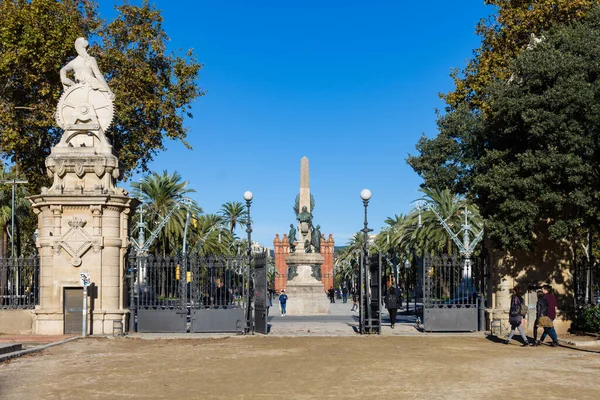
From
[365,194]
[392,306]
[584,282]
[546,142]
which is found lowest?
[392,306]

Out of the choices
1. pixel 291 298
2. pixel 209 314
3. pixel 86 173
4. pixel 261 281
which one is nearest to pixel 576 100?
pixel 261 281

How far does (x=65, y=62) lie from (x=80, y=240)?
451 inches

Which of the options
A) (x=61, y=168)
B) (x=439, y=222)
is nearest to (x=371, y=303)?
(x=61, y=168)

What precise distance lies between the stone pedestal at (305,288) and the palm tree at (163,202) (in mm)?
11755

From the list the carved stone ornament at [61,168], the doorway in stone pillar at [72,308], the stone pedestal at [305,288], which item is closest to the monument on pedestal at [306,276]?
the stone pedestal at [305,288]

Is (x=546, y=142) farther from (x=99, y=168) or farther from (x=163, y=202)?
(x=163, y=202)

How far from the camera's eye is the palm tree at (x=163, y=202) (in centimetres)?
5000

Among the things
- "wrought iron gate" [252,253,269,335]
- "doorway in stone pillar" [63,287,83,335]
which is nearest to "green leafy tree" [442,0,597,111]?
"wrought iron gate" [252,253,269,335]

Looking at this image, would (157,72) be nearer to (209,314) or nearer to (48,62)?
(48,62)

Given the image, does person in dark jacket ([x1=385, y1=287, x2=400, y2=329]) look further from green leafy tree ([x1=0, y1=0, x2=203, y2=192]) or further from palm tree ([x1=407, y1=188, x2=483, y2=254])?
palm tree ([x1=407, y1=188, x2=483, y2=254])

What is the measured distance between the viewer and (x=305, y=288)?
40750 millimetres

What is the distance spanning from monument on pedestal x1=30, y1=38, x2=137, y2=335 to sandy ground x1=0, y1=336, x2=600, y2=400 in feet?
6.90

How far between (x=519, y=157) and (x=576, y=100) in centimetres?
220

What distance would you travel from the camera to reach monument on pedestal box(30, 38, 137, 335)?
75.4ft
